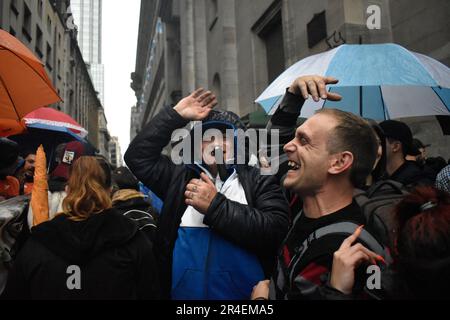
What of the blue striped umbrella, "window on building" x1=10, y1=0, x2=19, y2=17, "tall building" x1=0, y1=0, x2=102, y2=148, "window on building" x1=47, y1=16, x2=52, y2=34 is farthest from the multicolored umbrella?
"window on building" x1=47, y1=16, x2=52, y2=34

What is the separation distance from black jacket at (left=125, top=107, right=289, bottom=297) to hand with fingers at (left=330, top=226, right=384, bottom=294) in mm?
758

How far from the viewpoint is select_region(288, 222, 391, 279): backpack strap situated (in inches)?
56.3

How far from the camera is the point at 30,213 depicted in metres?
2.56

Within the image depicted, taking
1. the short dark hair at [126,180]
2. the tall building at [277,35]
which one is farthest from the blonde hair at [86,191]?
the tall building at [277,35]

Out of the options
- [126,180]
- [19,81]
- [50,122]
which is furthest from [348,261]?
[50,122]

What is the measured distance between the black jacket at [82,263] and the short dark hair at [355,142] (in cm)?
129

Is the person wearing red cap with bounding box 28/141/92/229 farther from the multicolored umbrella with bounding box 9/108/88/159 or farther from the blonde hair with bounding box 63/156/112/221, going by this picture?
the multicolored umbrella with bounding box 9/108/88/159

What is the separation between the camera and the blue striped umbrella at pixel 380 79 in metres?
2.98

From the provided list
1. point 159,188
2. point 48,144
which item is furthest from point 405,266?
point 48,144

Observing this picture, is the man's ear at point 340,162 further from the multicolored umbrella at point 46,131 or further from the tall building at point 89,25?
the tall building at point 89,25

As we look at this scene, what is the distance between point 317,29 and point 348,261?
812 centimetres

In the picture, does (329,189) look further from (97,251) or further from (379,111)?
(379,111)

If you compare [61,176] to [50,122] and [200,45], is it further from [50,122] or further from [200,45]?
[200,45]

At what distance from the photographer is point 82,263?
210 centimetres
